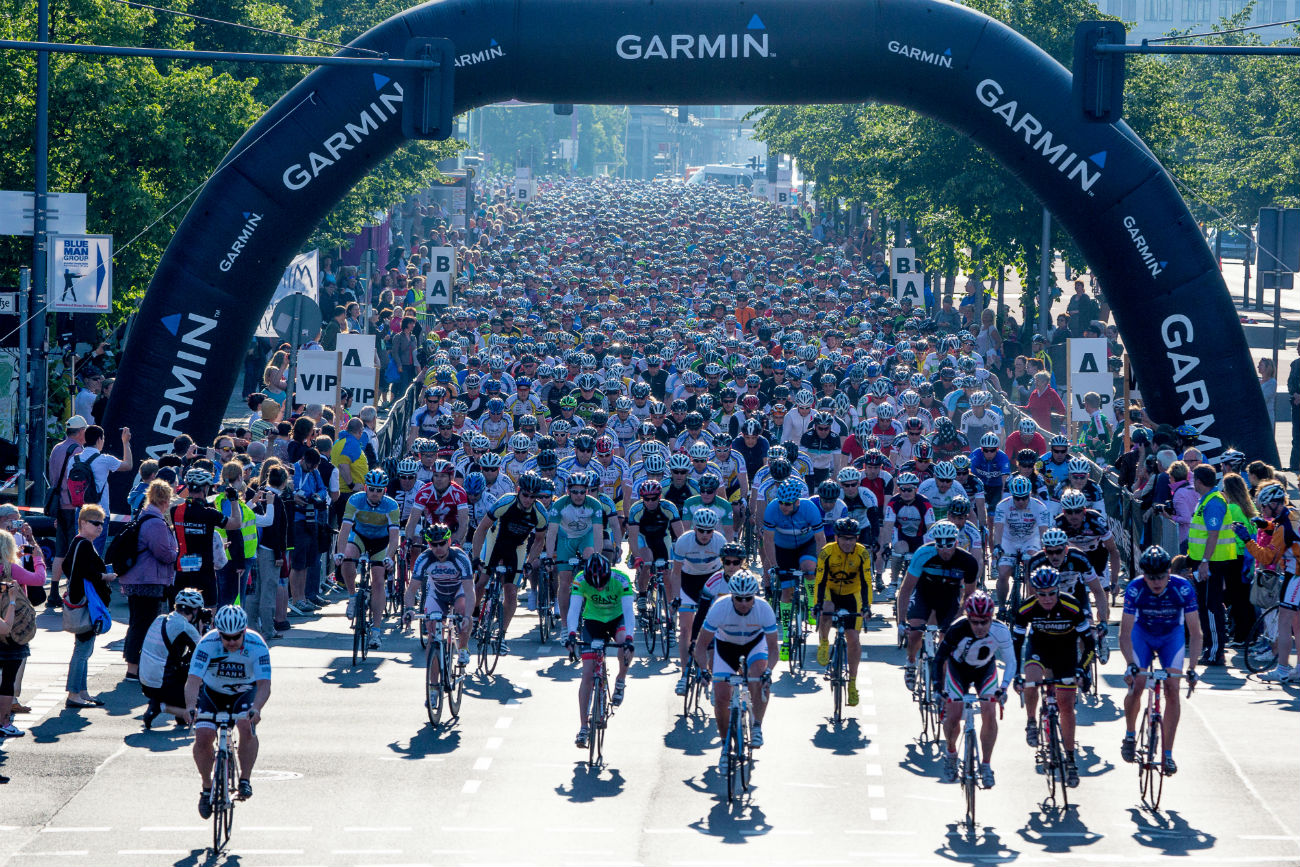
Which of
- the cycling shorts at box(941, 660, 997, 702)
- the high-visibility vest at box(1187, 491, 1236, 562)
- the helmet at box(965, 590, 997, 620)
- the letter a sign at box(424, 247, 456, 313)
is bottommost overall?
the cycling shorts at box(941, 660, 997, 702)

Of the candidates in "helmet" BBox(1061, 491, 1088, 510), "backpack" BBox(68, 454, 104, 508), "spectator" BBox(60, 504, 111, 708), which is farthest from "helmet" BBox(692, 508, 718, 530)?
"backpack" BBox(68, 454, 104, 508)

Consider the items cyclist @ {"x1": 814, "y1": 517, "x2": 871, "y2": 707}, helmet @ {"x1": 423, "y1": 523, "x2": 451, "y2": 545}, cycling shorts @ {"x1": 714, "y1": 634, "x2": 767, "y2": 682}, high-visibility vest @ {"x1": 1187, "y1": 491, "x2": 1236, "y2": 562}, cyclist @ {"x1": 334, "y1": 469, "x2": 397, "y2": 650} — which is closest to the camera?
cycling shorts @ {"x1": 714, "y1": 634, "x2": 767, "y2": 682}

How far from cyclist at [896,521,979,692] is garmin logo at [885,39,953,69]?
7.50 metres

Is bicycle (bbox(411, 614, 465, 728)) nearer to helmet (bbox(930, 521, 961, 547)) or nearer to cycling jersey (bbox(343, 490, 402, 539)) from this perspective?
cycling jersey (bbox(343, 490, 402, 539))

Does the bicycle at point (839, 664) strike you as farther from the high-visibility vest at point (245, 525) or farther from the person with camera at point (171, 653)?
the high-visibility vest at point (245, 525)

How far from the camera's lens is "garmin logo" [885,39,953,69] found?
21.0 m

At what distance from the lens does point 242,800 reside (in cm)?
1258

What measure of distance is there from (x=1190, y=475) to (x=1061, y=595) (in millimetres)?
6529

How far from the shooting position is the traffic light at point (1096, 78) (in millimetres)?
17641

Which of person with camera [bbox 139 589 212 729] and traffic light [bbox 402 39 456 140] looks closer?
person with camera [bbox 139 589 212 729]

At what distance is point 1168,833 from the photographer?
12.5 m

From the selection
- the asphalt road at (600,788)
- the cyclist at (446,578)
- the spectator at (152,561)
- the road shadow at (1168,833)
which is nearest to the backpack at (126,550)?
the spectator at (152,561)

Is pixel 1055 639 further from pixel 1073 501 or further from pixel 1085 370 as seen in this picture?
pixel 1085 370

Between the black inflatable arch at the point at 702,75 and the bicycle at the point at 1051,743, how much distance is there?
339 inches
